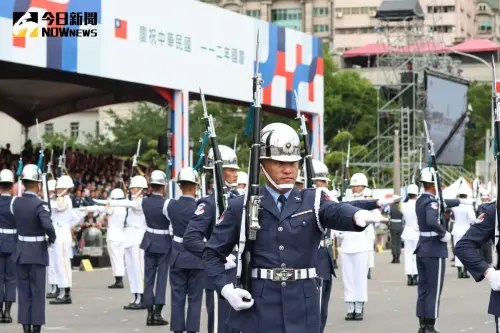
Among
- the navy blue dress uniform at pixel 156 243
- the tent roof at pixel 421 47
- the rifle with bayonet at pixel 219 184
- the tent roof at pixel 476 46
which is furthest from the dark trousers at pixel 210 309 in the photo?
the tent roof at pixel 476 46

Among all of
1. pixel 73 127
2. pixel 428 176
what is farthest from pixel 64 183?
pixel 73 127

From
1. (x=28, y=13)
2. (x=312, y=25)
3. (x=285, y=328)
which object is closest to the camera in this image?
(x=285, y=328)

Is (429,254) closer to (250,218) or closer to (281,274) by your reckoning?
(281,274)

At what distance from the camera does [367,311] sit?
57.6ft

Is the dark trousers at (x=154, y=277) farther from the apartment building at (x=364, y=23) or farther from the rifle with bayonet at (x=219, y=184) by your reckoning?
the apartment building at (x=364, y=23)

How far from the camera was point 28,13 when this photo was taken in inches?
890

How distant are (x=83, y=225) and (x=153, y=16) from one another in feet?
16.4

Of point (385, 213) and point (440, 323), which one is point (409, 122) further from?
point (440, 323)

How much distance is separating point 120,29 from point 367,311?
10471 mm

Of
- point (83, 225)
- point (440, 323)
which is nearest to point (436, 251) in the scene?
point (440, 323)

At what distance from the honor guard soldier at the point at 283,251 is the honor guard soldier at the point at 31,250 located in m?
6.66

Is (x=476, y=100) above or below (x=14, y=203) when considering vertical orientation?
above

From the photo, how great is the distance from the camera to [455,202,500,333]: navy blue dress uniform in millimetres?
8500

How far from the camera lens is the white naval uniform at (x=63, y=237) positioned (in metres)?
18.9
